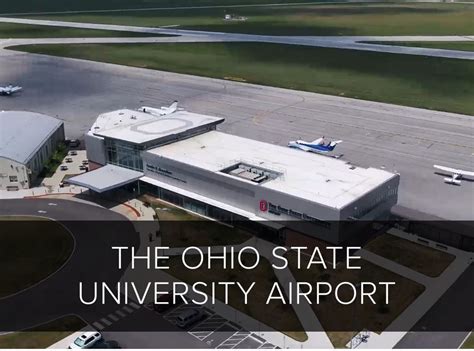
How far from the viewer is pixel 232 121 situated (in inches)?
5399

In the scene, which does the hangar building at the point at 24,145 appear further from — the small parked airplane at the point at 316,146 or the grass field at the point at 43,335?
the small parked airplane at the point at 316,146

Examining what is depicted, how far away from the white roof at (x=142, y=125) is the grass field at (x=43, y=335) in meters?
38.5

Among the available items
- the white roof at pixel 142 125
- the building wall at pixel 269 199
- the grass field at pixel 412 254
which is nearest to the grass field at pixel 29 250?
the building wall at pixel 269 199

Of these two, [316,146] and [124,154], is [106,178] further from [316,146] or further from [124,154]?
[316,146]

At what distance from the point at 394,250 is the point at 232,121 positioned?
68721 mm

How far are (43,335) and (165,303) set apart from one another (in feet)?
44.4

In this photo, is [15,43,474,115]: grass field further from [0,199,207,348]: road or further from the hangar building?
[0,199,207,348]: road

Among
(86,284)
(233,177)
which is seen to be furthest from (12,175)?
(233,177)

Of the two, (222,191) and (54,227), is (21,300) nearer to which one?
(54,227)

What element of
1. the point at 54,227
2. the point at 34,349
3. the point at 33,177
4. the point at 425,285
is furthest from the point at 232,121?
the point at 34,349

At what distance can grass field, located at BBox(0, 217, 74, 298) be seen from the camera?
69750 mm

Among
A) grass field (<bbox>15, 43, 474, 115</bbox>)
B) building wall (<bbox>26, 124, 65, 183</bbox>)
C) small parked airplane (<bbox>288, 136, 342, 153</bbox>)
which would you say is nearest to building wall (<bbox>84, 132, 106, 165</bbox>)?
building wall (<bbox>26, 124, 65, 183</bbox>)

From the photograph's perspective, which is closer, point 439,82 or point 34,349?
point 34,349

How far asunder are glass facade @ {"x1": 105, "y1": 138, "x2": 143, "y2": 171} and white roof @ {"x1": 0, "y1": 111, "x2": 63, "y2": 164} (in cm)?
1443
